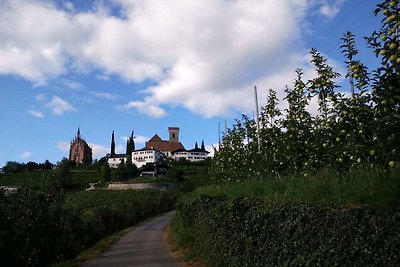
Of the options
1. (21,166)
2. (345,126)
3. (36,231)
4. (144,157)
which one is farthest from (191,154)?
(345,126)

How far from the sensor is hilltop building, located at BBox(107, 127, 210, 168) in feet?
459

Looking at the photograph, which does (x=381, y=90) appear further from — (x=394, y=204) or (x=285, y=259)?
(x=285, y=259)

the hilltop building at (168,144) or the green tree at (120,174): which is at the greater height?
the hilltop building at (168,144)

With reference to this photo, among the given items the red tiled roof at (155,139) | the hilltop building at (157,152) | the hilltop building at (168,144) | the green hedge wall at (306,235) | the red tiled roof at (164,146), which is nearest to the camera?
the green hedge wall at (306,235)

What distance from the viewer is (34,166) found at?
128375 millimetres

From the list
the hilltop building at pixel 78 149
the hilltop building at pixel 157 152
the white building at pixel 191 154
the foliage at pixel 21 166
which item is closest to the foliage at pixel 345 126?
the foliage at pixel 21 166

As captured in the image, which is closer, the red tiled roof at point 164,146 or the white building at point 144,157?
the white building at point 144,157

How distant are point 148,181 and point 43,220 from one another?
70842mm

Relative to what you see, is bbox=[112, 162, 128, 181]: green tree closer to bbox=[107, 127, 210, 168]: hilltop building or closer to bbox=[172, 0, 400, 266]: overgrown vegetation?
bbox=[107, 127, 210, 168]: hilltop building

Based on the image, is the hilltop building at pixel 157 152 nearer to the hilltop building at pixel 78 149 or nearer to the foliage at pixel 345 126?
the hilltop building at pixel 78 149

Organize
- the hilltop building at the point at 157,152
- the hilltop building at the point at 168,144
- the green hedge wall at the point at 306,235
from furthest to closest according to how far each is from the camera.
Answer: the hilltop building at the point at 168,144 < the hilltop building at the point at 157,152 < the green hedge wall at the point at 306,235

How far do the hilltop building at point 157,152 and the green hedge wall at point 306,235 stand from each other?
12442cm

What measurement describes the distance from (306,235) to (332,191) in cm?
106

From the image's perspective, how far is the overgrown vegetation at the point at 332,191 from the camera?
4.12 meters
